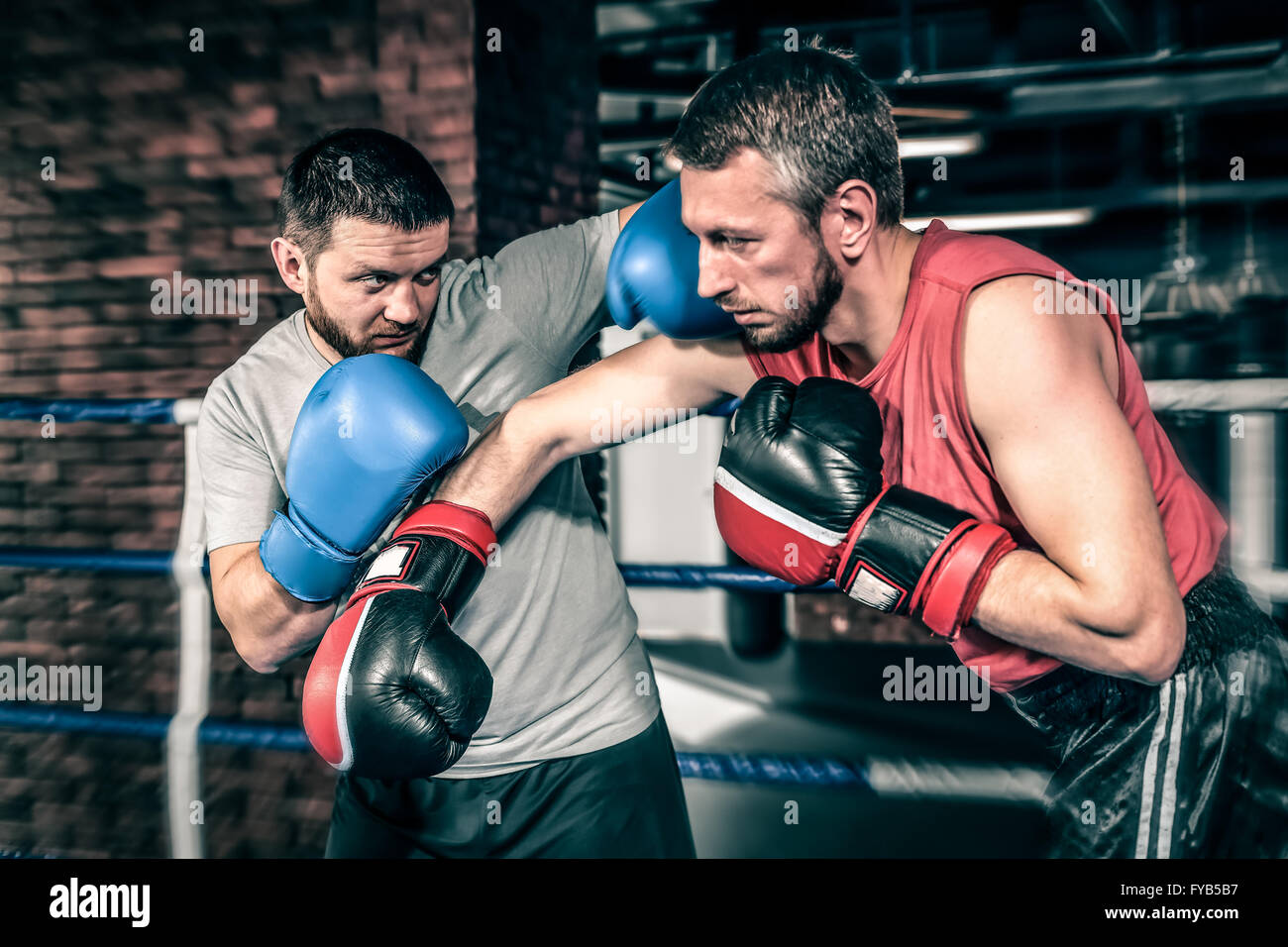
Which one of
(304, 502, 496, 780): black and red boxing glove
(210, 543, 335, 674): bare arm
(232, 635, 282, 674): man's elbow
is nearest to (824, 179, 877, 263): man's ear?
(304, 502, 496, 780): black and red boxing glove

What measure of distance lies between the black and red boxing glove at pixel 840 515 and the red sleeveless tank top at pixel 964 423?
0.19 ft

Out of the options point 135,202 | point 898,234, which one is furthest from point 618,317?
point 135,202

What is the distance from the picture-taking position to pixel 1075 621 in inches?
37.2

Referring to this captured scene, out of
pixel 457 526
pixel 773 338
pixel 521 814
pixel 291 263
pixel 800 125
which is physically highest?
pixel 800 125

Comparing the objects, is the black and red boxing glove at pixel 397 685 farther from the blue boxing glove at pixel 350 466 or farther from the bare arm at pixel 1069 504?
the bare arm at pixel 1069 504

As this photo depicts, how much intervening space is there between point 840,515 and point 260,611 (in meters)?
0.75

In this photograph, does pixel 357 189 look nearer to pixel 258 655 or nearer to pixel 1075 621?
pixel 258 655

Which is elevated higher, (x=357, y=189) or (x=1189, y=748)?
(x=357, y=189)

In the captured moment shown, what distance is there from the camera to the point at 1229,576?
113 cm

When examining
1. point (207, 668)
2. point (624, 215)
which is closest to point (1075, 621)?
point (624, 215)

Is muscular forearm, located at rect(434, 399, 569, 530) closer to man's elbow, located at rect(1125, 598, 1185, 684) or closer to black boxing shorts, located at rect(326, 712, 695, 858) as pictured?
black boxing shorts, located at rect(326, 712, 695, 858)

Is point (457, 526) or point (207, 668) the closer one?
point (457, 526)

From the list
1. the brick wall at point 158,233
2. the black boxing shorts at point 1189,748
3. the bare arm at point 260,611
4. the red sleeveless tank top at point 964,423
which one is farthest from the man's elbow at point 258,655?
the brick wall at point 158,233

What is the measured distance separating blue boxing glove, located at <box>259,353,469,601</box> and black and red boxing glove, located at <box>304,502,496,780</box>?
83 millimetres
